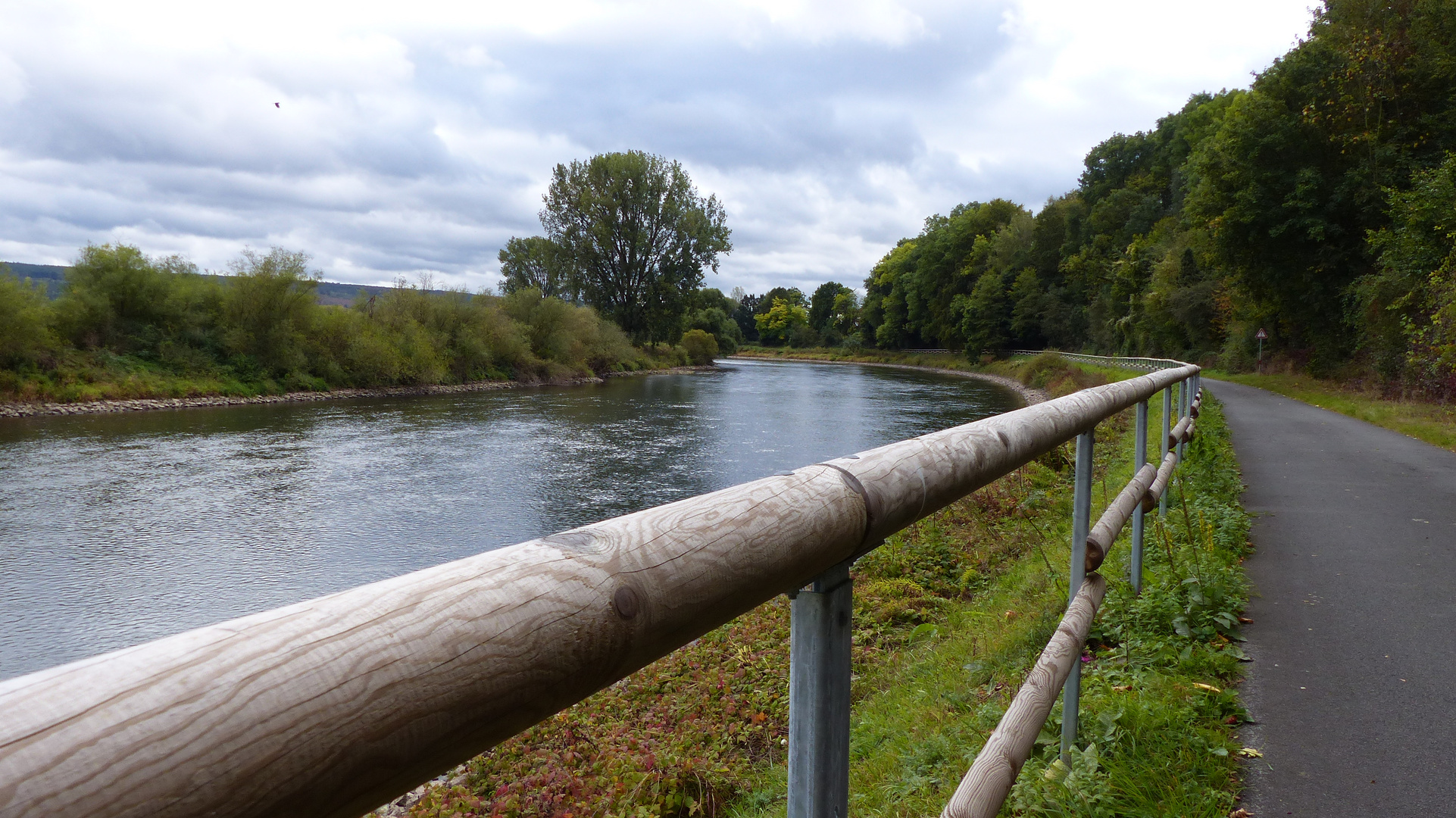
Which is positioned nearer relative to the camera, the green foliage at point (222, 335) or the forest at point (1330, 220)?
the forest at point (1330, 220)

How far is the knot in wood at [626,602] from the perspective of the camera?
77cm

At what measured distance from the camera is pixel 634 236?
57.6 meters

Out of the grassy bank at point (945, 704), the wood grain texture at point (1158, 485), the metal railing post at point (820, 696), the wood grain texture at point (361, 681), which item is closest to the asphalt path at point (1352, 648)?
the grassy bank at point (945, 704)

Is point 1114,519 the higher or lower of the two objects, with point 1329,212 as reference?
lower

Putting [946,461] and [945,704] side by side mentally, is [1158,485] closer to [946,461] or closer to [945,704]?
[945,704]

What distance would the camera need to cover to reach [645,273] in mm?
59125

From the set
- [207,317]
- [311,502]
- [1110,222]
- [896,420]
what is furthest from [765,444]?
[1110,222]

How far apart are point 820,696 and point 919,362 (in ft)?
252

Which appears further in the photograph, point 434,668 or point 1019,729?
point 1019,729

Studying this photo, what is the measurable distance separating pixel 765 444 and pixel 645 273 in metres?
41.0

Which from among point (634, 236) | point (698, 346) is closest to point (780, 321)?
point (698, 346)

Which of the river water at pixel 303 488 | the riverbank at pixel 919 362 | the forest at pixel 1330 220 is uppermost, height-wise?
the forest at pixel 1330 220

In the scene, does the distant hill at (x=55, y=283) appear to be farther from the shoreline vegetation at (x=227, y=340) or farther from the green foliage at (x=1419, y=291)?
the green foliage at (x=1419, y=291)

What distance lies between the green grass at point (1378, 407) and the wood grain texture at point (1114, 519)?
401 inches
